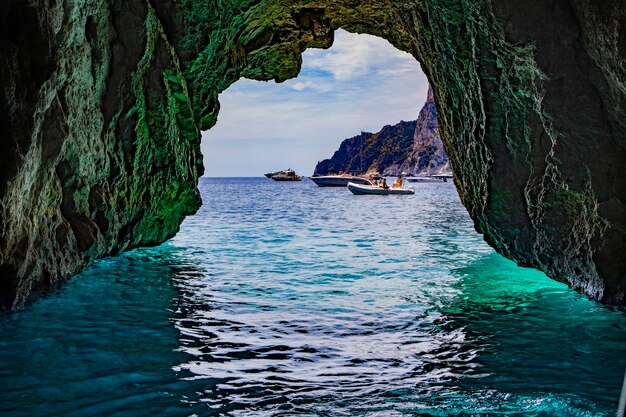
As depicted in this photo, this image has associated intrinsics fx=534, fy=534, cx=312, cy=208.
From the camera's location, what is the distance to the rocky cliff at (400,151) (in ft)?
463

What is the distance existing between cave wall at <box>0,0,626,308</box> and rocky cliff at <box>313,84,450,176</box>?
111839 millimetres

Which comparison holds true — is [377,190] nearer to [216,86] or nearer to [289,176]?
[216,86]

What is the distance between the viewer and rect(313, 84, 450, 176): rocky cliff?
5551 inches

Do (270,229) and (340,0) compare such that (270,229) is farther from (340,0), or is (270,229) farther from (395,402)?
(395,402)

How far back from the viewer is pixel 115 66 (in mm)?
10812

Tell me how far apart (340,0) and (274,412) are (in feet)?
40.1

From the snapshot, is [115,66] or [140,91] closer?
[115,66]

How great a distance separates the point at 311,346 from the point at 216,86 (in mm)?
10796

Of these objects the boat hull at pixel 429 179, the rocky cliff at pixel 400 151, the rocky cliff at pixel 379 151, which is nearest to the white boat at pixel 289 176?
the rocky cliff at pixel 400 151

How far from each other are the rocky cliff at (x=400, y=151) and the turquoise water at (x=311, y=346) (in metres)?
115

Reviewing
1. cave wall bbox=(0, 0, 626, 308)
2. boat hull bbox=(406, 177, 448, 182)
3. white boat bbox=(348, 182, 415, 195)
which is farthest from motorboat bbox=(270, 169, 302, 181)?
cave wall bbox=(0, 0, 626, 308)

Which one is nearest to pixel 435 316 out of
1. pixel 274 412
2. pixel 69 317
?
pixel 274 412

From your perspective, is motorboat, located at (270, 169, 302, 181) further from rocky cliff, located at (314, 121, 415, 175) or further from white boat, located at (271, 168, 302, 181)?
rocky cliff, located at (314, 121, 415, 175)

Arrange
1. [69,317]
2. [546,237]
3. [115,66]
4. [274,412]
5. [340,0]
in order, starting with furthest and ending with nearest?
[340,0] < [115,66] < [546,237] < [69,317] < [274,412]
